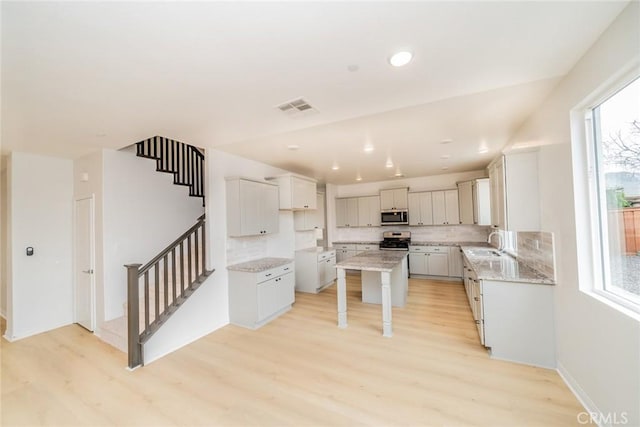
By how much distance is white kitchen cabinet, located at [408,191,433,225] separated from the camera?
254 inches

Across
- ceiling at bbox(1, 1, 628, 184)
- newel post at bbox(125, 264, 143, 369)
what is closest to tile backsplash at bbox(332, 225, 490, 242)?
ceiling at bbox(1, 1, 628, 184)

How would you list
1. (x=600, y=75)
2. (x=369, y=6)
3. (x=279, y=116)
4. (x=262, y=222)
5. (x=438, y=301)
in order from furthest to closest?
1. (x=438, y=301)
2. (x=262, y=222)
3. (x=279, y=116)
4. (x=600, y=75)
5. (x=369, y=6)

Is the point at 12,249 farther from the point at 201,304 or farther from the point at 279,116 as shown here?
the point at 279,116

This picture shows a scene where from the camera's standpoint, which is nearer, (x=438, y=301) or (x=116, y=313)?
(x=116, y=313)

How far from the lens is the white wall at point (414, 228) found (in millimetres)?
6344

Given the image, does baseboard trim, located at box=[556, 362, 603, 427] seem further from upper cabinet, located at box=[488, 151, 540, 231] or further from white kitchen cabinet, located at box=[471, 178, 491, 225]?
white kitchen cabinet, located at box=[471, 178, 491, 225]

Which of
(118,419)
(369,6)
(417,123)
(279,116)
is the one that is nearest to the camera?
(369,6)

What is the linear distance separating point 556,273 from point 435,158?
2.83 meters

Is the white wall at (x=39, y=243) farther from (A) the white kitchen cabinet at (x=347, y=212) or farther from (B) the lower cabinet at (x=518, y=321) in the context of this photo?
(B) the lower cabinet at (x=518, y=321)

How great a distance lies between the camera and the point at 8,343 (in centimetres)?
346

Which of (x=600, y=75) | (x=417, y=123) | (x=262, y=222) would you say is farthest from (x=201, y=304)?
(x=600, y=75)

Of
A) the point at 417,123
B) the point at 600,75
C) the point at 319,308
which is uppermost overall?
the point at 417,123

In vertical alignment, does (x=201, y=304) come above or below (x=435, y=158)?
below

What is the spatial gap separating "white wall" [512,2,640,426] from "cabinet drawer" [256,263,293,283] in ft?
11.3
